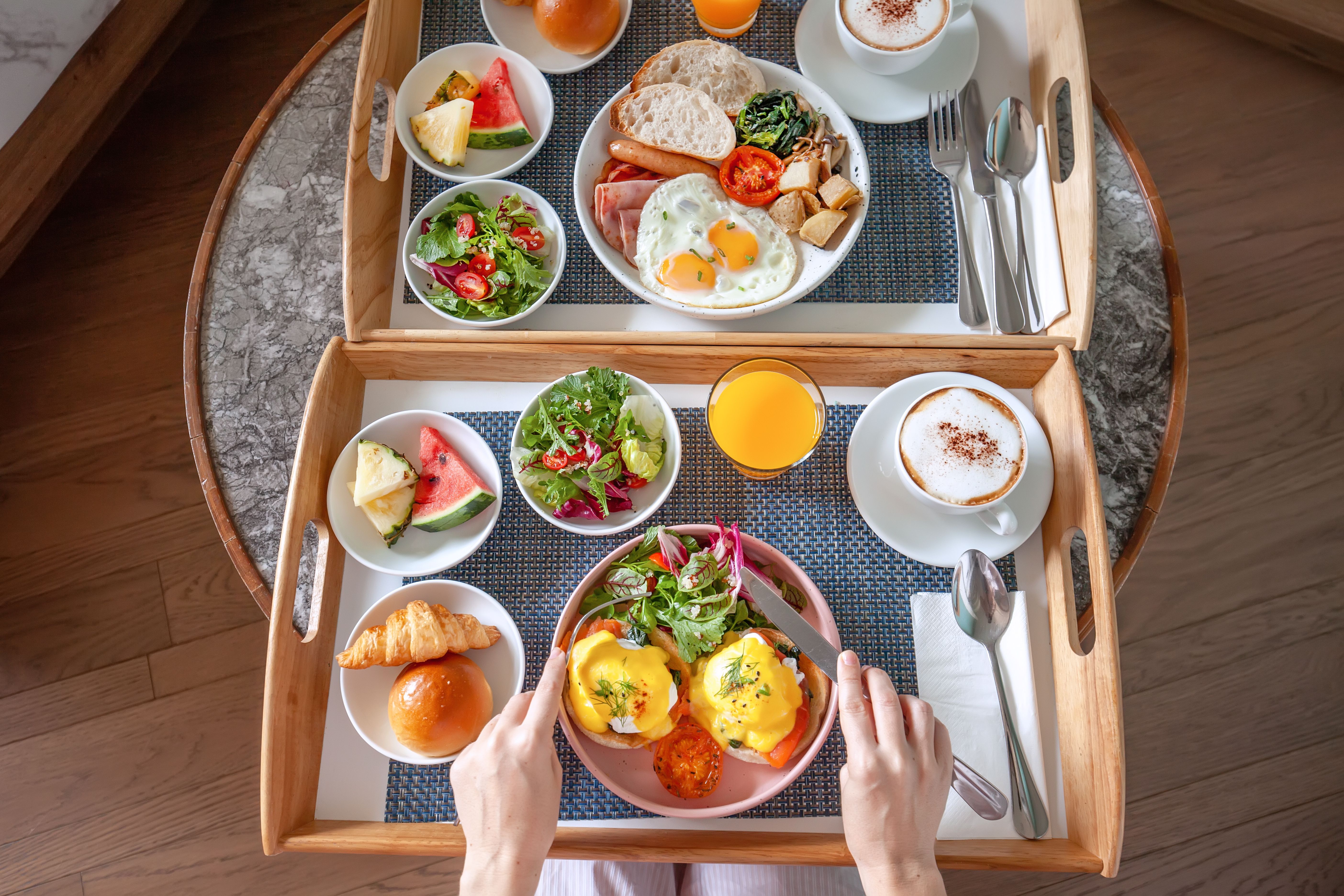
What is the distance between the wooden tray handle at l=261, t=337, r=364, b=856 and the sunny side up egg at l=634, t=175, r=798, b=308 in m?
0.57

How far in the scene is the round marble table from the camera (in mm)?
1480

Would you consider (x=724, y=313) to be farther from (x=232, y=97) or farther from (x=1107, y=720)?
(x=232, y=97)

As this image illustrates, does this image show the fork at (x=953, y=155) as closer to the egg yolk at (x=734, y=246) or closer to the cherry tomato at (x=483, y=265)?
the egg yolk at (x=734, y=246)

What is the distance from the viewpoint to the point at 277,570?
125cm

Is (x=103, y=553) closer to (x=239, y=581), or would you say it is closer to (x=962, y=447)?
(x=239, y=581)

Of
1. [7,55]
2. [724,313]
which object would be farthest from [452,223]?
[7,55]

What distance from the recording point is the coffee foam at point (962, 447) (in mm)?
1281

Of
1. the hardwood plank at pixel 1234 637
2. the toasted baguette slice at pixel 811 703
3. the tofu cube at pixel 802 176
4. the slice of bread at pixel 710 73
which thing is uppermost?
the slice of bread at pixel 710 73

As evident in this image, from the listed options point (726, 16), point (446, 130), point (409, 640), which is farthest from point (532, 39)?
point (409, 640)

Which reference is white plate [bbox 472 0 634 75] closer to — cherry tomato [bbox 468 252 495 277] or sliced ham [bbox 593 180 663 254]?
sliced ham [bbox 593 180 663 254]

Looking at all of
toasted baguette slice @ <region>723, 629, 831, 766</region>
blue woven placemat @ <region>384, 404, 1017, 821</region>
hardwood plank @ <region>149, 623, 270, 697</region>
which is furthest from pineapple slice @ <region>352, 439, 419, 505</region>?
hardwood plank @ <region>149, 623, 270, 697</region>

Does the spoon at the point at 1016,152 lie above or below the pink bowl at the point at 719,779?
above

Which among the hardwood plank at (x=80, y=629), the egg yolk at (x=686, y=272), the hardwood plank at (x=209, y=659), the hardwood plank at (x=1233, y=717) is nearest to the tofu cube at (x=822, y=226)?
the egg yolk at (x=686, y=272)

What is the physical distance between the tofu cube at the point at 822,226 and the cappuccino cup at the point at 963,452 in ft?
1.19
